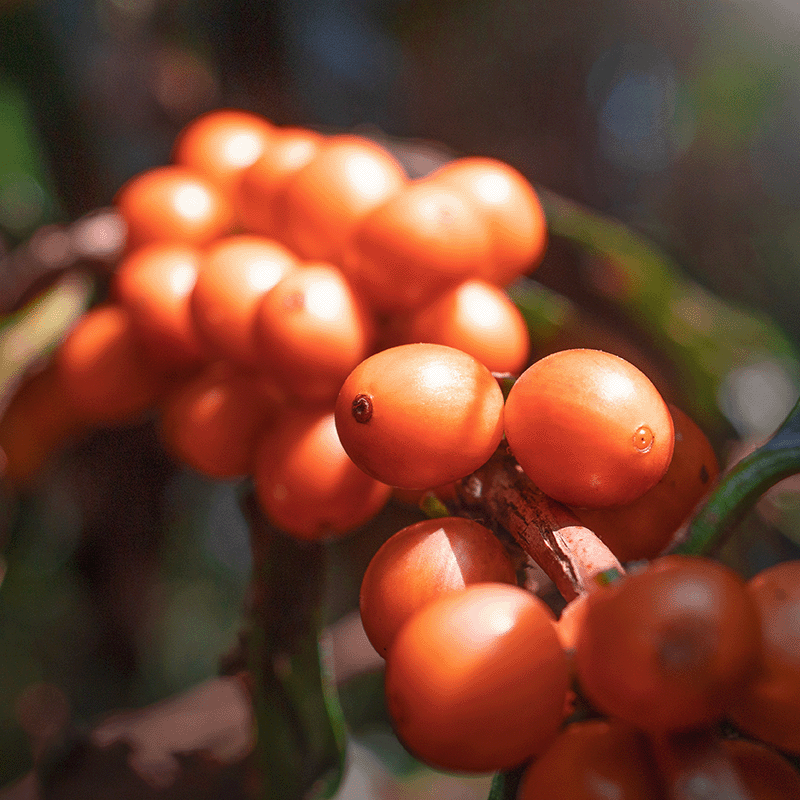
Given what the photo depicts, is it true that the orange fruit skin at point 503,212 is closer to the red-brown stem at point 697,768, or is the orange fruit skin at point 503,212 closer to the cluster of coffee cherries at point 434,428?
the cluster of coffee cherries at point 434,428

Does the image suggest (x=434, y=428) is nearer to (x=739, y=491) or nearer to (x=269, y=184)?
(x=739, y=491)

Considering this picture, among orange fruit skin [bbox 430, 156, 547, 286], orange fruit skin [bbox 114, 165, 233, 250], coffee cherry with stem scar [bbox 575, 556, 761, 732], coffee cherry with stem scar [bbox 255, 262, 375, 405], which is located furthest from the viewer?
orange fruit skin [bbox 114, 165, 233, 250]

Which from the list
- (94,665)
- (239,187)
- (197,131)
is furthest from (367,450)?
(94,665)

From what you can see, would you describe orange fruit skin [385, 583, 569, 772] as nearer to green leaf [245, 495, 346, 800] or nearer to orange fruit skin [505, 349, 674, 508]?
orange fruit skin [505, 349, 674, 508]

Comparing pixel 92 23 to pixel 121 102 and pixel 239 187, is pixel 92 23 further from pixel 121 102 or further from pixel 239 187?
pixel 239 187

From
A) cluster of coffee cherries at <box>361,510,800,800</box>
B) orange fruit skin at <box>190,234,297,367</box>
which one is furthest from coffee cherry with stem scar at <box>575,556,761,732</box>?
orange fruit skin at <box>190,234,297,367</box>

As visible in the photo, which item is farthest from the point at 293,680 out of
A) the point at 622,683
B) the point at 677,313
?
the point at 677,313
